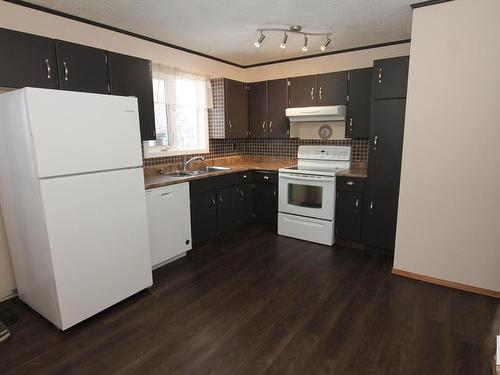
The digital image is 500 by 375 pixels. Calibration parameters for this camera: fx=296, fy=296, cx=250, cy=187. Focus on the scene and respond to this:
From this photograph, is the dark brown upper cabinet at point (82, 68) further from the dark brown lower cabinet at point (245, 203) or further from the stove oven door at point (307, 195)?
the stove oven door at point (307, 195)

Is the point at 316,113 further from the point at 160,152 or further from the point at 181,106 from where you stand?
the point at 160,152

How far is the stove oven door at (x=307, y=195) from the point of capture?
11.5 feet

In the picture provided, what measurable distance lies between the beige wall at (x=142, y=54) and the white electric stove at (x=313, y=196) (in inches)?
46.6

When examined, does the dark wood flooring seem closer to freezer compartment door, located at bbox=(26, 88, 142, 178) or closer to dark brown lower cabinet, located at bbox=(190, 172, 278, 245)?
dark brown lower cabinet, located at bbox=(190, 172, 278, 245)

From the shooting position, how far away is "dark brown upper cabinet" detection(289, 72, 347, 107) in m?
3.70

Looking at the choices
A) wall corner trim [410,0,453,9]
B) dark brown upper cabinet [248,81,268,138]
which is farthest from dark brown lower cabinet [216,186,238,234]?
wall corner trim [410,0,453,9]

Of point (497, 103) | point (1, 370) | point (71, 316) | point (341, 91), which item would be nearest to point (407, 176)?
point (497, 103)

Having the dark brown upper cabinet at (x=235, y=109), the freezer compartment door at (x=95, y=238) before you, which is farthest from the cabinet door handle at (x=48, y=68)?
the dark brown upper cabinet at (x=235, y=109)

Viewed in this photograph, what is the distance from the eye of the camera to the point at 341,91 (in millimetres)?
3697

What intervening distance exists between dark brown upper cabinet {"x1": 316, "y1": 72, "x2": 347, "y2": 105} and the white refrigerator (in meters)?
2.45

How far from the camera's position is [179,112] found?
12.8 feet

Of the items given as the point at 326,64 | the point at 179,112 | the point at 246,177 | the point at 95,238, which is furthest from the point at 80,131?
the point at 326,64

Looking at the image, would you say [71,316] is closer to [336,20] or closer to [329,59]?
[336,20]

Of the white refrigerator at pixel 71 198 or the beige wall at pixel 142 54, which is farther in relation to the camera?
the beige wall at pixel 142 54
